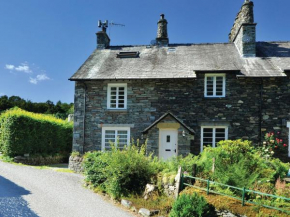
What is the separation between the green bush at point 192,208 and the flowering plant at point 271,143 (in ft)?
26.2

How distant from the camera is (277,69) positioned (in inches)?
541

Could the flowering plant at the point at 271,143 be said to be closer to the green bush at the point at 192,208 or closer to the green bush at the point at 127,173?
the green bush at the point at 127,173

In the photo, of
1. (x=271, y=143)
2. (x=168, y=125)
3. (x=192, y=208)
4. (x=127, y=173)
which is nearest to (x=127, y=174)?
(x=127, y=173)

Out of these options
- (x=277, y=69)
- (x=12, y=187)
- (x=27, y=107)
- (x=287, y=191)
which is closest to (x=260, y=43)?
(x=277, y=69)

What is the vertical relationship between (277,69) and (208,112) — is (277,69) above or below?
above

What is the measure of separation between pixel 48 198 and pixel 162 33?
46.0ft

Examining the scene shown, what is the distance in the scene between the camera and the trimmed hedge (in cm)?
1440

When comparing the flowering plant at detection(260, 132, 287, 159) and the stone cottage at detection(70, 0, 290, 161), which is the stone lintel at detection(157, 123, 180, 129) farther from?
the flowering plant at detection(260, 132, 287, 159)

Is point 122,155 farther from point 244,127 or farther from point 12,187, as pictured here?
point 244,127

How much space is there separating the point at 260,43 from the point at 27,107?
40390 millimetres

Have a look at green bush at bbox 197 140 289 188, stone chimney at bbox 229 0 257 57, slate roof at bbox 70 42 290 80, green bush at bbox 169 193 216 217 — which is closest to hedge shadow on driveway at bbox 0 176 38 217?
green bush at bbox 169 193 216 217

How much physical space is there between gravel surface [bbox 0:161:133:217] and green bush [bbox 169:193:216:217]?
1.96 metres

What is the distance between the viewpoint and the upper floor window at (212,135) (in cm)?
1374

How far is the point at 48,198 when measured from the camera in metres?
8.40
